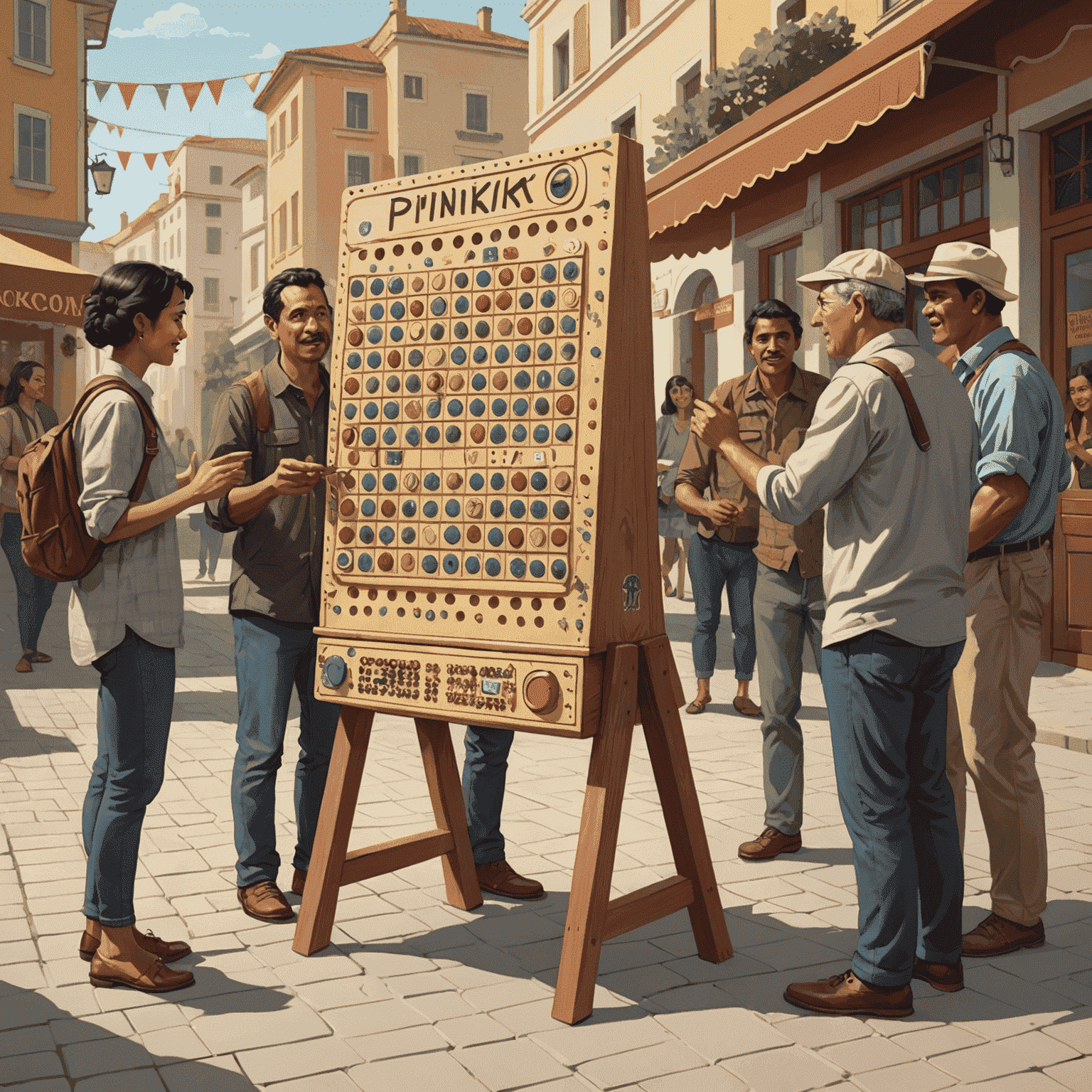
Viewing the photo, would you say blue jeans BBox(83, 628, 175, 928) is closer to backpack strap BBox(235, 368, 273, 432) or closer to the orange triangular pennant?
backpack strap BBox(235, 368, 273, 432)

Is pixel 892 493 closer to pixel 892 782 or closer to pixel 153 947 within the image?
pixel 892 782

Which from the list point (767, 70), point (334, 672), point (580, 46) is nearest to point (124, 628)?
point (334, 672)

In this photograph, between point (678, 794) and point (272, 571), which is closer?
point (678, 794)

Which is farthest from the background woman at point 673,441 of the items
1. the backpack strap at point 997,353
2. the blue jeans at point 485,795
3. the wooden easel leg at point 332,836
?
the wooden easel leg at point 332,836

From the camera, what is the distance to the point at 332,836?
3688 millimetres

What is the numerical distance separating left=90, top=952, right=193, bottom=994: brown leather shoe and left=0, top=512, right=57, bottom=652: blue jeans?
18.4ft

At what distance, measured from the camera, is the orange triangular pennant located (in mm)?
25656

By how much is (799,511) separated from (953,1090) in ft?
4.63

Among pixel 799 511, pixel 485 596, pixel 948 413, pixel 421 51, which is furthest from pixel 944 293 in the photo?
pixel 421 51

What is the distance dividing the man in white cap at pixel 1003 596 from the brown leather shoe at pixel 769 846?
98cm

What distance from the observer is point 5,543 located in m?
9.01

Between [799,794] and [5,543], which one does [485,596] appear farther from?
[5,543]

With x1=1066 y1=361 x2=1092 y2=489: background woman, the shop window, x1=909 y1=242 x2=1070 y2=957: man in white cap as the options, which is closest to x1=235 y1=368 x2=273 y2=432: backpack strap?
x1=909 y1=242 x2=1070 y2=957: man in white cap

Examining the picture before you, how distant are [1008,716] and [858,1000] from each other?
1.02 m
